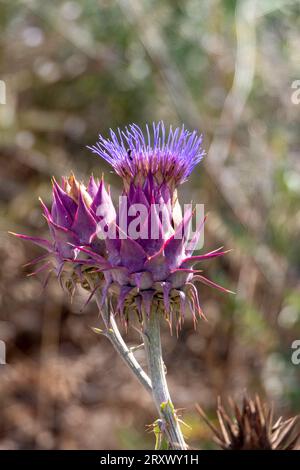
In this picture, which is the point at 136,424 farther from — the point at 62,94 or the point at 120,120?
the point at 62,94

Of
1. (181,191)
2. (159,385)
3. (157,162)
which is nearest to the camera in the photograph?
(159,385)

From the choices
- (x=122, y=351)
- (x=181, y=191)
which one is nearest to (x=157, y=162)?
(x=122, y=351)

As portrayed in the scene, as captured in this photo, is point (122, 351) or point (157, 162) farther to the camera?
point (157, 162)

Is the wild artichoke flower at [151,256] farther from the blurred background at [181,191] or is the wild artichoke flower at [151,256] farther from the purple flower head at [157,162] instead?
the blurred background at [181,191]

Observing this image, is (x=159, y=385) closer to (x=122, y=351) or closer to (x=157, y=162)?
(x=122, y=351)

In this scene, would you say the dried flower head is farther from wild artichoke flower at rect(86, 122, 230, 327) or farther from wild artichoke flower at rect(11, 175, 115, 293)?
wild artichoke flower at rect(11, 175, 115, 293)

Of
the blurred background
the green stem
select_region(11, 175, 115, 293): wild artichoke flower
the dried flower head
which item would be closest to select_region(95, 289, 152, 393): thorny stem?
the green stem
